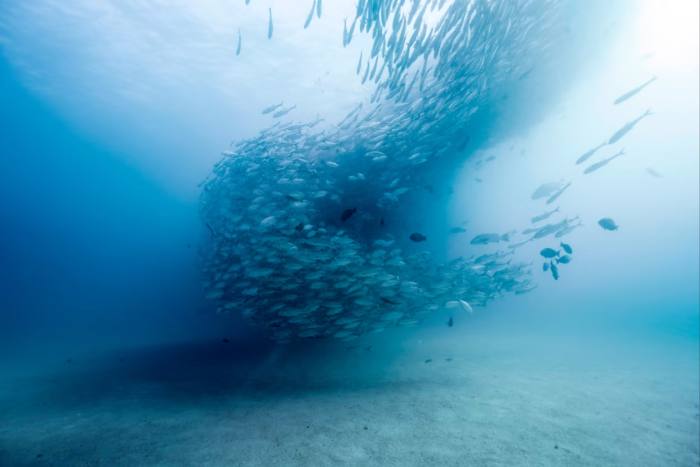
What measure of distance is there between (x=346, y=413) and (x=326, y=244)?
348 cm

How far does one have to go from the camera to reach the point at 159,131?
28062 millimetres

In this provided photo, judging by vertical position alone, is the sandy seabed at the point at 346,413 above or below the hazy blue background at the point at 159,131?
below

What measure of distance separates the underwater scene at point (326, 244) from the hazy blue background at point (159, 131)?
0.68ft

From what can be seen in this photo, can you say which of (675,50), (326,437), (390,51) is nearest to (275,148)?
(390,51)

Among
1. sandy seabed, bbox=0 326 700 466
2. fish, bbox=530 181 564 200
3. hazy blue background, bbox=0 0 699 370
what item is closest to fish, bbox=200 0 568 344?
fish, bbox=530 181 564 200

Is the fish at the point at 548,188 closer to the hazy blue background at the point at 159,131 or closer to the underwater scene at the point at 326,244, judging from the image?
the underwater scene at the point at 326,244

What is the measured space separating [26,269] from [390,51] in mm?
41650

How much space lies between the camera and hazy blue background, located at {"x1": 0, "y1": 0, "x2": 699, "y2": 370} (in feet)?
48.5

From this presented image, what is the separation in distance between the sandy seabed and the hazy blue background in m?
9.11

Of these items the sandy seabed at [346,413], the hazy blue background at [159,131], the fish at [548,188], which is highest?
the hazy blue background at [159,131]

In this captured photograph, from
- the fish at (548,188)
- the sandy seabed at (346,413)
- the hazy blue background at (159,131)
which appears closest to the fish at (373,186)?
the fish at (548,188)

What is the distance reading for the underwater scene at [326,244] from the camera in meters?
5.43

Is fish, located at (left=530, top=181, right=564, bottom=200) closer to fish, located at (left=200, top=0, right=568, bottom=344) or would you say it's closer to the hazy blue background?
fish, located at (left=200, top=0, right=568, bottom=344)

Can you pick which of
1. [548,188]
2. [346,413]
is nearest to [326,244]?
[346,413]
